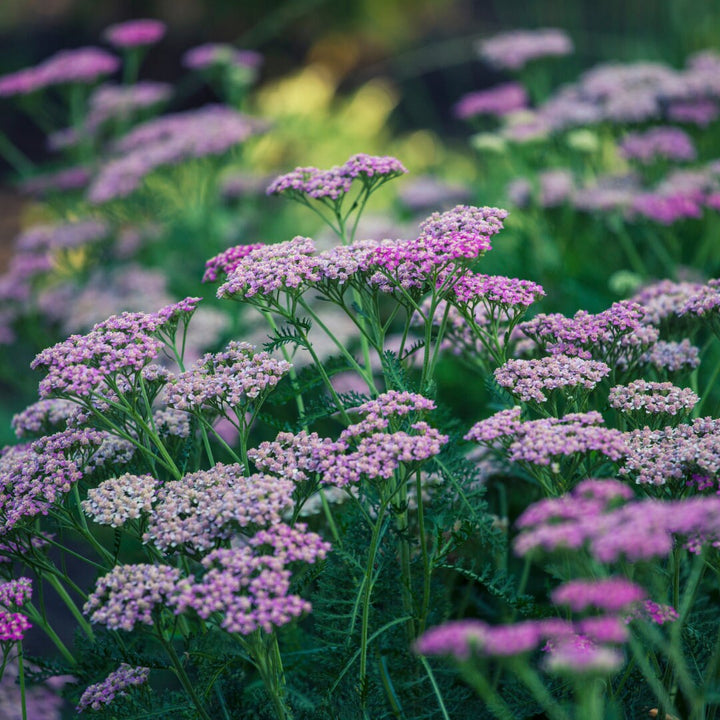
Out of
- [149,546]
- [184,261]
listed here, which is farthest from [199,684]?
[184,261]

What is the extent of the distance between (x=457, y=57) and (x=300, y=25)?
4813mm

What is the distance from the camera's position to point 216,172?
4.47 metres

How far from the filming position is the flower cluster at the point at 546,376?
1.93m

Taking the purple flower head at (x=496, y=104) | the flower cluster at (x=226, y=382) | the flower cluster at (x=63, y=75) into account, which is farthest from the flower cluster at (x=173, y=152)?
the flower cluster at (x=226, y=382)

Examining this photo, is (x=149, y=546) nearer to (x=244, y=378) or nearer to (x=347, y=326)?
(x=244, y=378)

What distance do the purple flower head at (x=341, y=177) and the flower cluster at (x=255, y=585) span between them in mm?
1009

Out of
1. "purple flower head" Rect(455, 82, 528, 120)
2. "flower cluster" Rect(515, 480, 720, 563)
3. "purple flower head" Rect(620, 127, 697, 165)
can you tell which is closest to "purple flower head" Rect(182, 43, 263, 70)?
"purple flower head" Rect(455, 82, 528, 120)

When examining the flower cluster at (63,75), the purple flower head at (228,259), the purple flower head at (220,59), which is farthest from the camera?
the purple flower head at (220,59)

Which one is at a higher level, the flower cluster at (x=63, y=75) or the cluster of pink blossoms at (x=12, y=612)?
the flower cluster at (x=63, y=75)

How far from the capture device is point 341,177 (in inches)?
92.1

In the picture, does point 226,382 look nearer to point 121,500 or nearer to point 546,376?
point 121,500

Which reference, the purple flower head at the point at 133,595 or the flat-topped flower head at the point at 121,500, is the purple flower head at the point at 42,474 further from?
the purple flower head at the point at 133,595

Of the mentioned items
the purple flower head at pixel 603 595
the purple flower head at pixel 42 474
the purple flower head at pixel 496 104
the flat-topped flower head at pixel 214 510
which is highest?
the purple flower head at pixel 496 104

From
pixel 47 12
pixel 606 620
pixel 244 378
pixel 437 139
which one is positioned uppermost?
pixel 47 12
